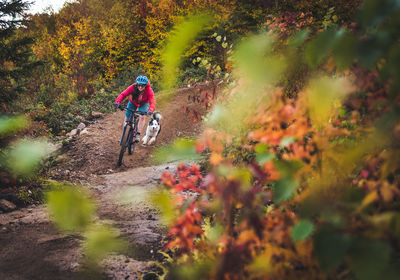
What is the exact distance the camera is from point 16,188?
568 cm

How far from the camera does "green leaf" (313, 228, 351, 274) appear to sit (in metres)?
0.78

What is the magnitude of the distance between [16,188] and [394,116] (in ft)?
20.8

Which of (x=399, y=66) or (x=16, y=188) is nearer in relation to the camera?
(x=399, y=66)

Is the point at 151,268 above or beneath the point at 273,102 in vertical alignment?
beneath

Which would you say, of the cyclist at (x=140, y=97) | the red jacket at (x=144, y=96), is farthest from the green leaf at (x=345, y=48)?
the red jacket at (x=144, y=96)

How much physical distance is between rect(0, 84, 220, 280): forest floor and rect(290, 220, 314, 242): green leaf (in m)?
0.50

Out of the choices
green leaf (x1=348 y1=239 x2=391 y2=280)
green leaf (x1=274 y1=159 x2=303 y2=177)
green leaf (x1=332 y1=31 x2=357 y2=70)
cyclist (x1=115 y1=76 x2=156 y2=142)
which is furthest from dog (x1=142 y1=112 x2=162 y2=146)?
green leaf (x1=348 y1=239 x2=391 y2=280)

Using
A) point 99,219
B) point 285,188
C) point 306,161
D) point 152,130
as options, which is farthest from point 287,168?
point 152,130

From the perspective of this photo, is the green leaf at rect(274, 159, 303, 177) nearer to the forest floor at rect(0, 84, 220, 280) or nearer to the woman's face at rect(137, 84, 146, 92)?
the forest floor at rect(0, 84, 220, 280)

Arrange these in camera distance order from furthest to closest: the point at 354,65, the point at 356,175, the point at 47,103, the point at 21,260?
the point at 47,103 → the point at 21,260 → the point at 356,175 → the point at 354,65

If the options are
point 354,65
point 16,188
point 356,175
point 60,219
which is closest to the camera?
point 60,219

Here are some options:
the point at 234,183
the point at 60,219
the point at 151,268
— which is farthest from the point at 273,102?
the point at 151,268

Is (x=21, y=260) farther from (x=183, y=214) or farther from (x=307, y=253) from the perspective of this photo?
(x=307, y=253)

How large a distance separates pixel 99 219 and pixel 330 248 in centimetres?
384
